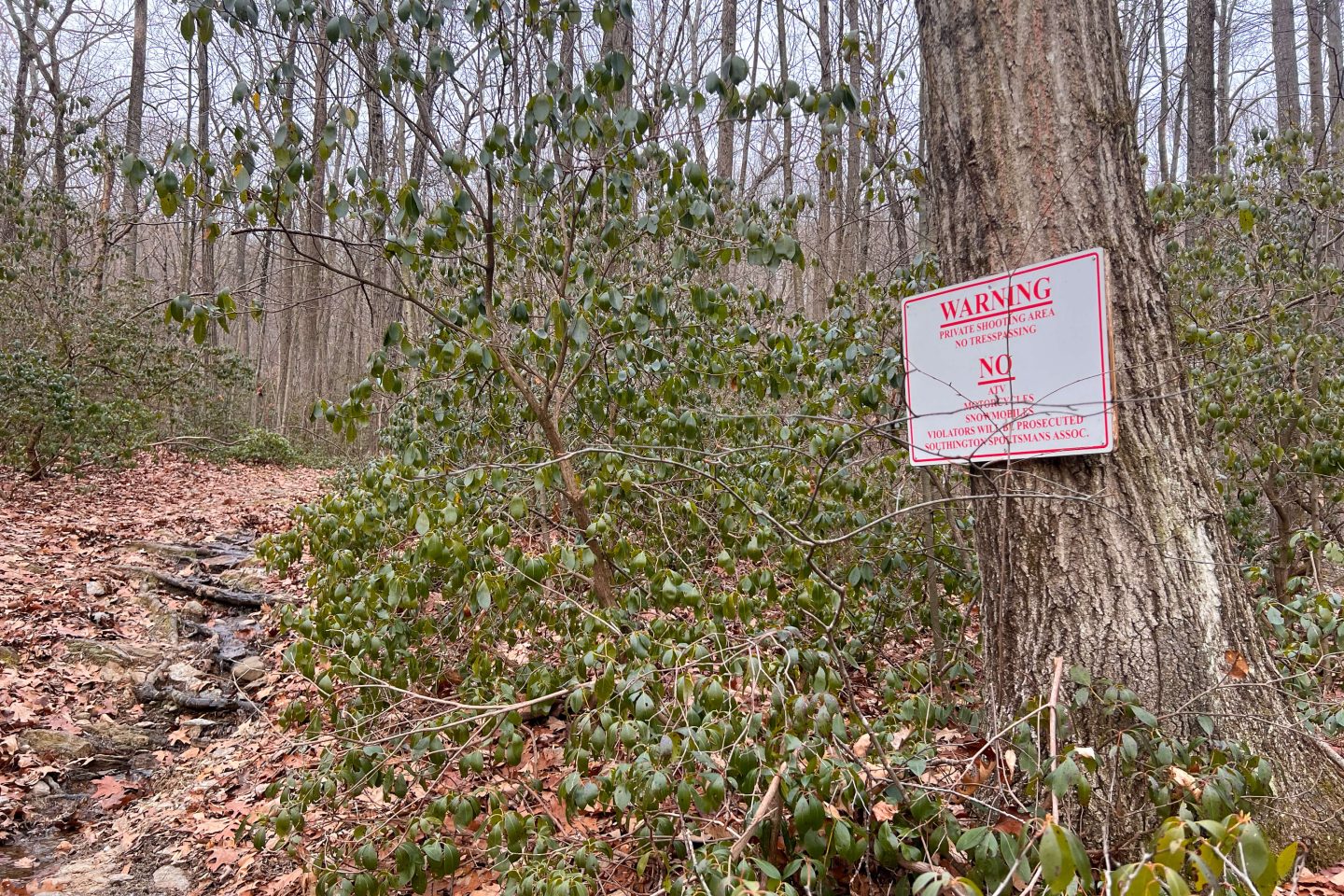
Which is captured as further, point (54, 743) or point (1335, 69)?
point (1335, 69)

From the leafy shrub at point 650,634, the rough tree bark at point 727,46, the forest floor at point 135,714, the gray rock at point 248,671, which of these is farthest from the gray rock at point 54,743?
the rough tree bark at point 727,46

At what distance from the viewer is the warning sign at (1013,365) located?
6.90 feet

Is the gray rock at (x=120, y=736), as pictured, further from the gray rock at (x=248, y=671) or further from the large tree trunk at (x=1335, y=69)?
the large tree trunk at (x=1335, y=69)

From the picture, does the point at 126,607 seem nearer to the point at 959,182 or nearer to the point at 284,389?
the point at 959,182

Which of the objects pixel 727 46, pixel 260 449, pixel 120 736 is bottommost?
pixel 120 736

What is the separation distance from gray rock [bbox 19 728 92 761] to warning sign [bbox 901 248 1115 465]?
5118mm

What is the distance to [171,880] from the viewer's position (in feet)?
11.6

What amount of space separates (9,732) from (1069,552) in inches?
224

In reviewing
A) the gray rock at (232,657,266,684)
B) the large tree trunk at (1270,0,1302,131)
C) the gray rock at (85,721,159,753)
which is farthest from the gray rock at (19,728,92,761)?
the large tree trunk at (1270,0,1302,131)

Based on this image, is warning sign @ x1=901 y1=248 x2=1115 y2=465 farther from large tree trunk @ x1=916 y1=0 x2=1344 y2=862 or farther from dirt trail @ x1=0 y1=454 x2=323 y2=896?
dirt trail @ x1=0 y1=454 x2=323 y2=896

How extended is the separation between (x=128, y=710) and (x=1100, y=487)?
5.97 m

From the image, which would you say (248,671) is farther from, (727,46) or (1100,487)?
(727,46)

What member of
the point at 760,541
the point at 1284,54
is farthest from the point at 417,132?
the point at 1284,54

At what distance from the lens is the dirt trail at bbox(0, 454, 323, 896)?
3.66 meters
